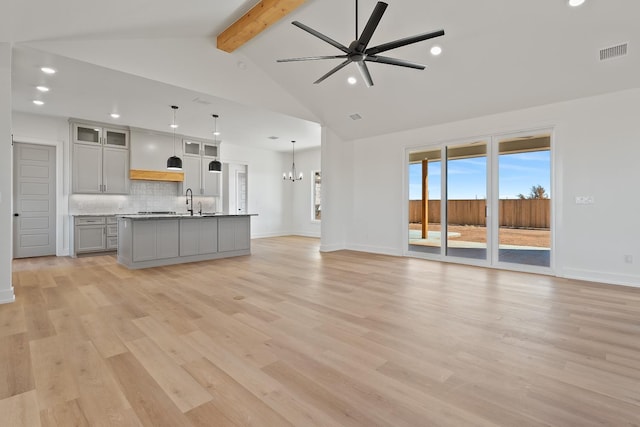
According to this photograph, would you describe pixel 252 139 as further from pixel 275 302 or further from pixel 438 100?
pixel 275 302

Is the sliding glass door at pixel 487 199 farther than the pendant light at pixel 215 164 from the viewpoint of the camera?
No

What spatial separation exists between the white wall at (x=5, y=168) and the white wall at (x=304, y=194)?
7.95 metres

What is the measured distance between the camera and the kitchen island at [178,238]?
17.8ft

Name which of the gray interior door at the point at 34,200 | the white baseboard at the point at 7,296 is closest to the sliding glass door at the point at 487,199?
the white baseboard at the point at 7,296

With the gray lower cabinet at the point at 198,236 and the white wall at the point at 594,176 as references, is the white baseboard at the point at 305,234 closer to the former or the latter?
the gray lower cabinet at the point at 198,236

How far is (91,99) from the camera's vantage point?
18.5 ft

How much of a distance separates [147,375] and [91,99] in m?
5.67

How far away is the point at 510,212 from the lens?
18.3ft

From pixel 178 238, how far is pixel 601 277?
6.96 m

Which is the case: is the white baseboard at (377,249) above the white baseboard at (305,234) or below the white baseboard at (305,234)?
below

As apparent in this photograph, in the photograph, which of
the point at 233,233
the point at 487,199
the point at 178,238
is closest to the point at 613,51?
the point at 487,199

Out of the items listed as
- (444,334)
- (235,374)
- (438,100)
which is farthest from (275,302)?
(438,100)

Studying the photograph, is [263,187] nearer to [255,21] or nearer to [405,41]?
[255,21]

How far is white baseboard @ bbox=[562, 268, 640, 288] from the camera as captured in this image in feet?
14.3
